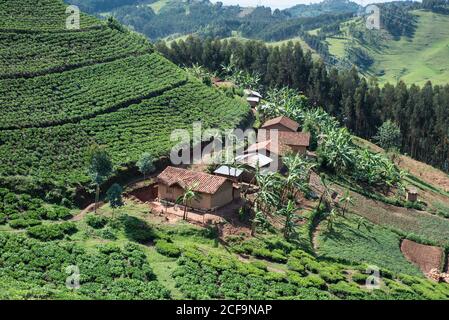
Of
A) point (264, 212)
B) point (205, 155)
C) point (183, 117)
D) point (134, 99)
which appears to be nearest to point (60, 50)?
point (134, 99)

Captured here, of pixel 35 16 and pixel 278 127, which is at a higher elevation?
pixel 35 16

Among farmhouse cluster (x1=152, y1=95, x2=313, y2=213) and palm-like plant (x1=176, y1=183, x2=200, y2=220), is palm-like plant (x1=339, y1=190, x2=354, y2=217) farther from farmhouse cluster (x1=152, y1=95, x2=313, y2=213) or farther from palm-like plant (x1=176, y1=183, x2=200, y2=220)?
palm-like plant (x1=176, y1=183, x2=200, y2=220)

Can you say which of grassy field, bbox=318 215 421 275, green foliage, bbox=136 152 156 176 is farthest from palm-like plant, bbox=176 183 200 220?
grassy field, bbox=318 215 421 275

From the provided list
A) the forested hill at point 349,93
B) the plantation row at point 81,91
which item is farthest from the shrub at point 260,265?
the forested hill at point 349,93

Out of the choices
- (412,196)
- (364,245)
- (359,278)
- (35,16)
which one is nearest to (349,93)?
(412,196)

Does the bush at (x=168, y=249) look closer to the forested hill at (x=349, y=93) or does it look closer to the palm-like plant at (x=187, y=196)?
the palm-like plant at (x=187, y=196)

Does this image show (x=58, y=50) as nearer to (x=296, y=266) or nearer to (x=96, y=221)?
(x=96, y=221)
